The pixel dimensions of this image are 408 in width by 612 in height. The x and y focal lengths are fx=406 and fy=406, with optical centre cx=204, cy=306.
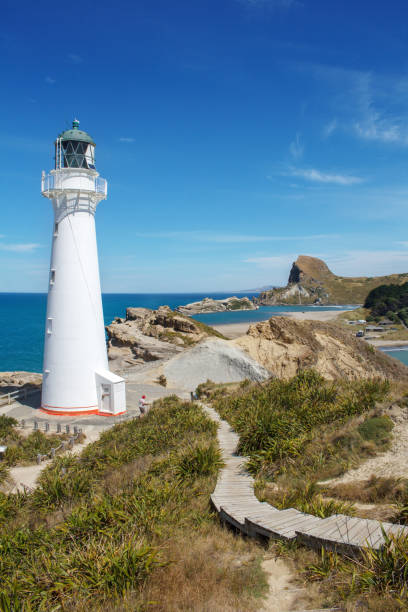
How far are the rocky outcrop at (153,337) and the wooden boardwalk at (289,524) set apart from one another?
25.6 metres

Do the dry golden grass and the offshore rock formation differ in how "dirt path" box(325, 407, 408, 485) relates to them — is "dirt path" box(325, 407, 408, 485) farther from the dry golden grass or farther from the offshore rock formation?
the offshore rock formation

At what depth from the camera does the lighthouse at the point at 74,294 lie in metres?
18.2

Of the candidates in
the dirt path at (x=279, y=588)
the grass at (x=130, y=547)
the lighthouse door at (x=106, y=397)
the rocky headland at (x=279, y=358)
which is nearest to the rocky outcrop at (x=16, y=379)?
the rocky headland at (x=279, y=358)

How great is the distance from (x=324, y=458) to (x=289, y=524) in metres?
3.12

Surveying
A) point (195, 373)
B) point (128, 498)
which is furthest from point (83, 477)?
point (195, 373)

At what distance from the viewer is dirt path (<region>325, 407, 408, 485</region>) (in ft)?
25.2

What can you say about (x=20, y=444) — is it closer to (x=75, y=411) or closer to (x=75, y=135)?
(x=75, y=411)

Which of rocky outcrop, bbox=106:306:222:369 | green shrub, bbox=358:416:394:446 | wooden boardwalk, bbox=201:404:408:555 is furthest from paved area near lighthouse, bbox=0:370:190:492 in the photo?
rocky outcrop, bbox=106:306:222:369

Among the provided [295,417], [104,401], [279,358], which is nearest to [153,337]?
[279,358]

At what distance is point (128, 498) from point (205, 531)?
151 centimetres

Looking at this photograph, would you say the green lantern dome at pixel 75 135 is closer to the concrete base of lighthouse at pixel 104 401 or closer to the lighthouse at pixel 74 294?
the lighthouse at pixel 74 294

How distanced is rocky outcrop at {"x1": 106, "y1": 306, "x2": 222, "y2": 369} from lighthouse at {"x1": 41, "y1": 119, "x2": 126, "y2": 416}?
1420 centimetres

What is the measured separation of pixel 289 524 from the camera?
5.89 meters

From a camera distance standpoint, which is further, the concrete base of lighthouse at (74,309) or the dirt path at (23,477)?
the concrete base of lighthouse at (74,309)
